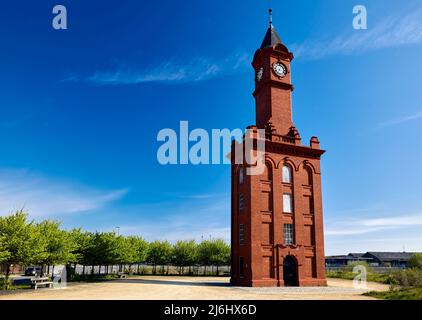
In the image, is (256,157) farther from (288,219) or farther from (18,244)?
(18,244)

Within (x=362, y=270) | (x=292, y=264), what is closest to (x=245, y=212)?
(x=292, y=264)

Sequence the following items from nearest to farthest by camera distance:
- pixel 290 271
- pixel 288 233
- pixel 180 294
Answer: pixel 180 294
pixel 290 271
pixel 288 233

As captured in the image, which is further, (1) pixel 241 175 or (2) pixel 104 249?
(2) pixel 104 249

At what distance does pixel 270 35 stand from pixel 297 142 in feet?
42.5

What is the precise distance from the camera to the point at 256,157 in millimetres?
31750

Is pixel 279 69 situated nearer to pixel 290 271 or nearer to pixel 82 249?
pixel 290 271

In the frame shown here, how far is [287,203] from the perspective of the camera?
3228cm

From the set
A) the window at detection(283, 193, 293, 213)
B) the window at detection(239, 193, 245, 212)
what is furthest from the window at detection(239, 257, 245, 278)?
the window at detection(283, 193, 293, 213)

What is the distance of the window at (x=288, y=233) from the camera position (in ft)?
103

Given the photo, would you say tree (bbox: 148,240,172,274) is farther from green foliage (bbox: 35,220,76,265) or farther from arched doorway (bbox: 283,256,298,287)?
arched doorway (bbox: 283,256,298,287)

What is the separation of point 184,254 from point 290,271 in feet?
78.0

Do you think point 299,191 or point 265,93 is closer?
point 299,191

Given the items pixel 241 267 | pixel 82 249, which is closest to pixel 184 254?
pixel 82 249
